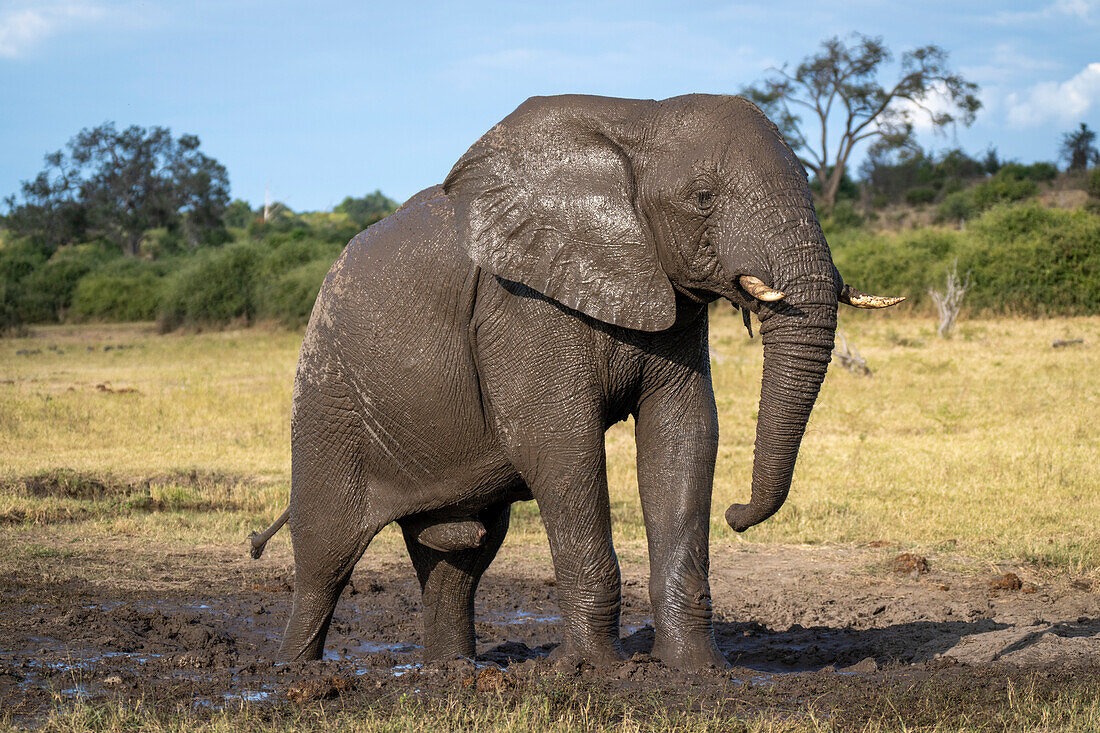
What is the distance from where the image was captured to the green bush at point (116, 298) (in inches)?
1494

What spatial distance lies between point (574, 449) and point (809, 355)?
103 cm

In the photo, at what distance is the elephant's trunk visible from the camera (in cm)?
405

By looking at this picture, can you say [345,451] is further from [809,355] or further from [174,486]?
[174,486]

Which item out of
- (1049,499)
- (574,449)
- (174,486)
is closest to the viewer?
(574,449)

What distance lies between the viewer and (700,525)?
189 inches

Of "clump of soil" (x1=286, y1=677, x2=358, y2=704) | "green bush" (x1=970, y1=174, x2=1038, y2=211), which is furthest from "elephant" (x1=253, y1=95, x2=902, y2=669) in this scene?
"green bush" (x1=970, y1=174, x2=1038, y2=211)

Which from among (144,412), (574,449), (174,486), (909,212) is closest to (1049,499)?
(574,449)

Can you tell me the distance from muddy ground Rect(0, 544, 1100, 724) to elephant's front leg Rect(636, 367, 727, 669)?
0.51 ft

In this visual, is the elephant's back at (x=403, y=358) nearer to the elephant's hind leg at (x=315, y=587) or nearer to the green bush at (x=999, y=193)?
the elephant's hind leg at (x=315, y=587)

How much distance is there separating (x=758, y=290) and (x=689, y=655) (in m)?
1.71

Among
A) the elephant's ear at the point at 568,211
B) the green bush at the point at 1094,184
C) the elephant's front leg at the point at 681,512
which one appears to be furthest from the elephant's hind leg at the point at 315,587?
the green bush at the point at 1094,184

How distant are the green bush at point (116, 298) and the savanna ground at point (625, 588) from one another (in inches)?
925

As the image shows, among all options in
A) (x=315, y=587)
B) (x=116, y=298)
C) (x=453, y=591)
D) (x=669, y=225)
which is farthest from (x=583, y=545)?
(x=116, y=298)

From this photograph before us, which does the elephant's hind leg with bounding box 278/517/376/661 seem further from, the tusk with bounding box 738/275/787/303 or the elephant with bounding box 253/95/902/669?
the tusk with bounding box 738/275/787/303
